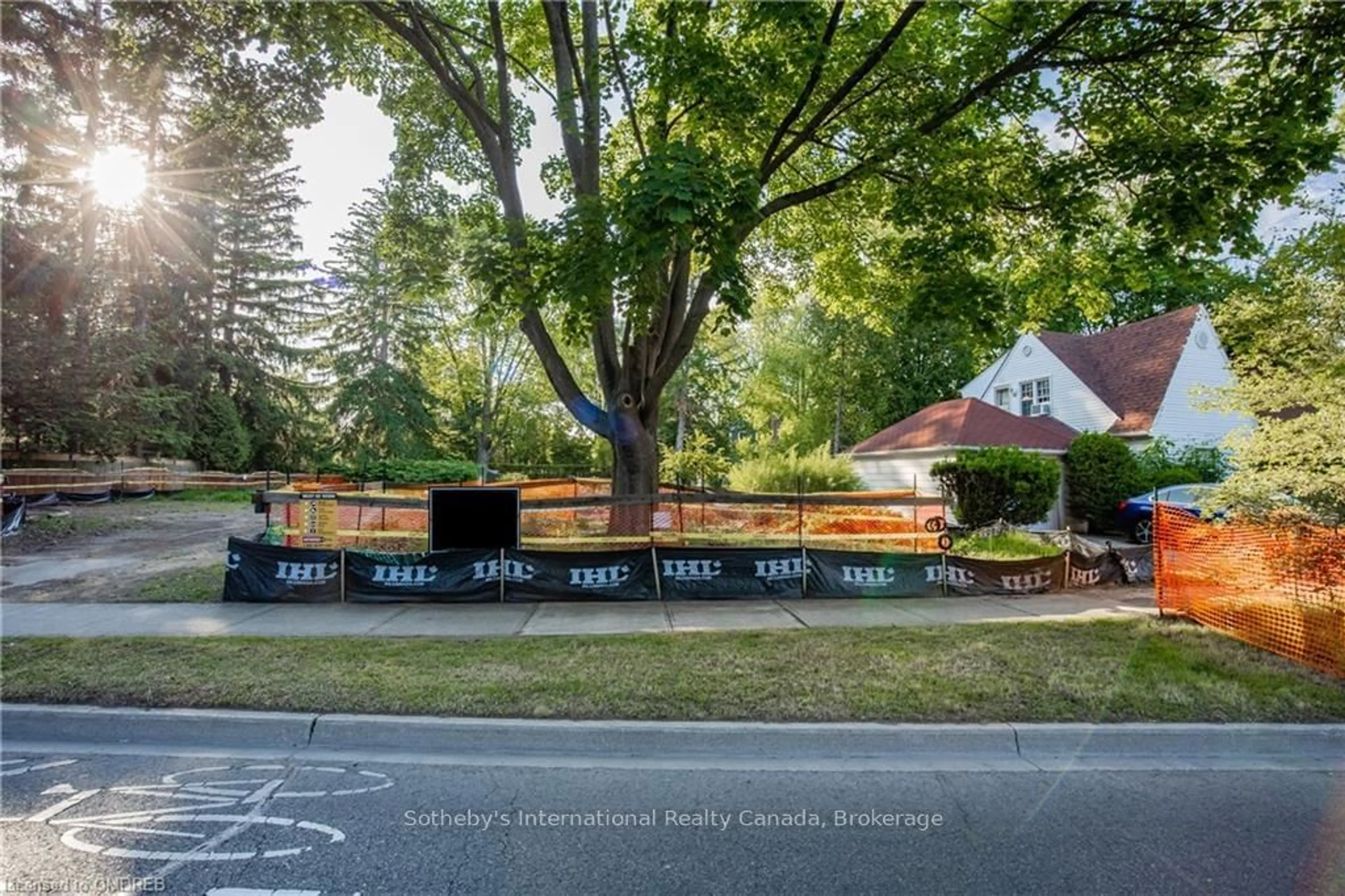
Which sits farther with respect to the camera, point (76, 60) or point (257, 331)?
point (257, 331)

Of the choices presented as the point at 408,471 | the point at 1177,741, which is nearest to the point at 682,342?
the point at 1177,741

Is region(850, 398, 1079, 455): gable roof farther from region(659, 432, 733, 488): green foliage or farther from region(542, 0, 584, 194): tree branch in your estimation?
region(542, 0, 584, 194): tree branch

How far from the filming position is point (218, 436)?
28.8 metres

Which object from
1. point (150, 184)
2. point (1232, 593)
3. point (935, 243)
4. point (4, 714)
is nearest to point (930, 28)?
point (935, 243)

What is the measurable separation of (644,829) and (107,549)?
1347 centimetres

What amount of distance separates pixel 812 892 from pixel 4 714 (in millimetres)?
5527

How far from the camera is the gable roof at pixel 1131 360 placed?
19.7m

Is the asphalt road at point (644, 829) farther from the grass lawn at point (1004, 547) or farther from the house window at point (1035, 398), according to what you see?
the house window at point (1035, 398)

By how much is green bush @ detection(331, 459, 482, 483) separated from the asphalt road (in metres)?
25.7

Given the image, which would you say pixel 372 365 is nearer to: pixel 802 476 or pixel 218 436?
pixel 218 436

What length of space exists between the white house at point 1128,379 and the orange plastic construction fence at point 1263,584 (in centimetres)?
1311

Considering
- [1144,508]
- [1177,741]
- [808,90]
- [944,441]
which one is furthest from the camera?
[944,441]

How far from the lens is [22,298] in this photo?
58.7ft

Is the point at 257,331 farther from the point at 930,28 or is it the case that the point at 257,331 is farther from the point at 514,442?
the point at 930,28
